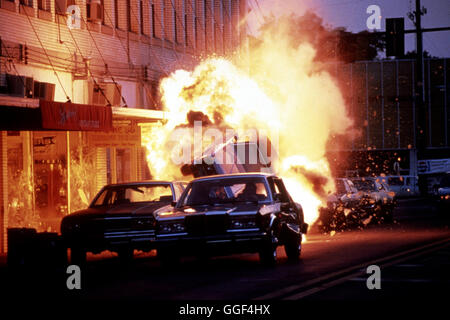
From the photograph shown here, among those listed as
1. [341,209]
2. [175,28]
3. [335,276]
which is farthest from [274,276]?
[175,28]

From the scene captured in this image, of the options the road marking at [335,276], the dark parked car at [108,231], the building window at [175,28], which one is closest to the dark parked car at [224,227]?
the road marking at [335,276]

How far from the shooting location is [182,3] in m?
34.4

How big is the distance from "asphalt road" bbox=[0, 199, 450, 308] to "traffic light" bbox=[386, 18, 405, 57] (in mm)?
7616

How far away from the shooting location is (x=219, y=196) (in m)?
16.8

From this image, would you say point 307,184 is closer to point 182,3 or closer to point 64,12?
point 64,12

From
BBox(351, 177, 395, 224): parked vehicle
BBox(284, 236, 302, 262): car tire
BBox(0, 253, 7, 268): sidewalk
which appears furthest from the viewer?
BBox(351, 177, 395, 224): parked vehicle

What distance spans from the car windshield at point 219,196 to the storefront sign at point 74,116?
5370mm

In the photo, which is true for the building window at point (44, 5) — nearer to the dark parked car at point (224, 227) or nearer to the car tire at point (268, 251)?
the dark parked car at point (224, 227)

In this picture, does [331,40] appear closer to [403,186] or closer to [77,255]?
[403,186]

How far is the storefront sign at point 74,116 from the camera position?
66.0 feet

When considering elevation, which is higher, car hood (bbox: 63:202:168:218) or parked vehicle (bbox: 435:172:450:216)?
car hood (bbox: 63:202:168:218)

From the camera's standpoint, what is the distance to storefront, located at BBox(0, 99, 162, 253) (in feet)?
70.0

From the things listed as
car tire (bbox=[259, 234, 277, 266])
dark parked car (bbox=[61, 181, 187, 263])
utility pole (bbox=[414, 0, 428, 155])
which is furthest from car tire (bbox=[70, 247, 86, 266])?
utility pole (bbox=[414, 0, 428, 155])

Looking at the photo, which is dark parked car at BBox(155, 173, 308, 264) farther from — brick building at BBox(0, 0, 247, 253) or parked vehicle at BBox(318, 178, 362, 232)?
parked vehicle at BBox(318, 178, 362, 232)
